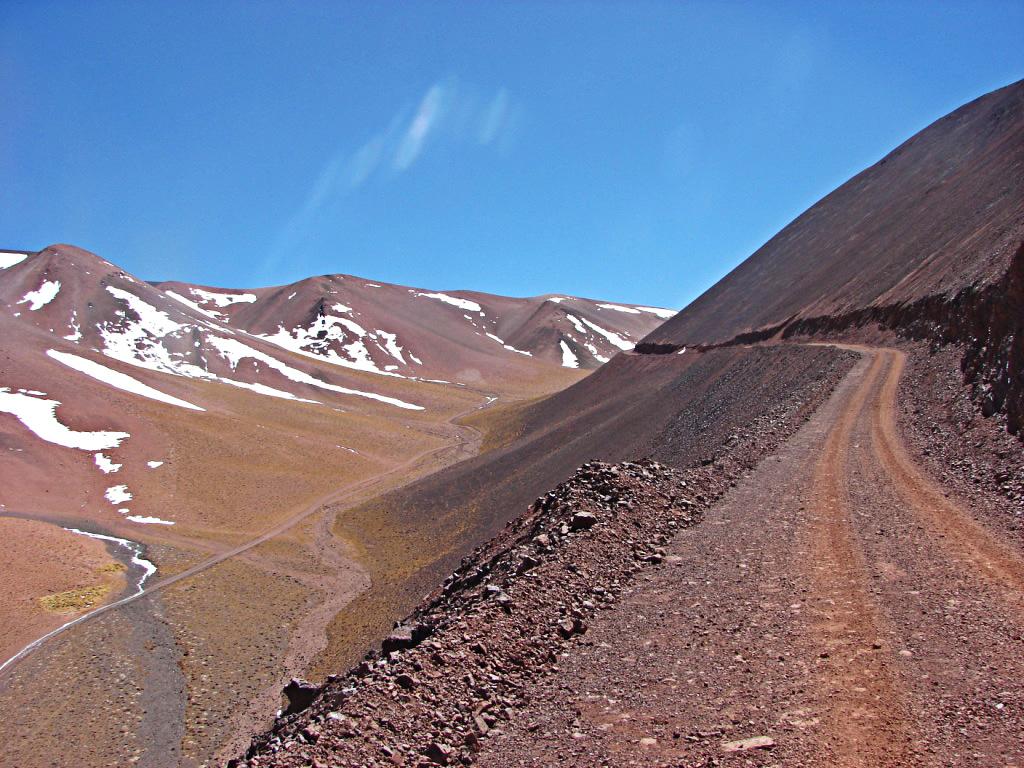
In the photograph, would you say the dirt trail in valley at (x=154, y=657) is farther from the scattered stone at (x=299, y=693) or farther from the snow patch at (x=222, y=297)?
the snow patch at (x=222, y=297)

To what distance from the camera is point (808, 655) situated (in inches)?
262

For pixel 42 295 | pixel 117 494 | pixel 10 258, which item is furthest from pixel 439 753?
pixel 10 258

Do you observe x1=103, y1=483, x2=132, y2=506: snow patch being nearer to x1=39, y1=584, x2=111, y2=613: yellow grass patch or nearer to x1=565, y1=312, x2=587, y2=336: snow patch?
x1=39, y1=584, x2=111, y2=613: yellow grass patch

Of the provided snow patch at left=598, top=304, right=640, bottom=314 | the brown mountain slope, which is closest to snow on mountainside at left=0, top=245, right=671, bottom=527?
snow patch at left=598, top=304, right=640, bottom=314

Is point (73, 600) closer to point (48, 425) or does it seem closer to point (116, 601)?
point (116, 601)

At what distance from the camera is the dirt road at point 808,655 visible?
5355 millimetres

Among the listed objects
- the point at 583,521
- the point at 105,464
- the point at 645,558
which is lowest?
the point at 645,558

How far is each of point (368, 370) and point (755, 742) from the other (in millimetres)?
98178

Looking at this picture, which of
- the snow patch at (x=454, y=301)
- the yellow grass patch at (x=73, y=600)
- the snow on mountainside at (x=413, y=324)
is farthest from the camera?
the snow patch at (x=454, y=301)

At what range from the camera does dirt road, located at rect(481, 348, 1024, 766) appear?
5.36 meters

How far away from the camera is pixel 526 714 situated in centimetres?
674

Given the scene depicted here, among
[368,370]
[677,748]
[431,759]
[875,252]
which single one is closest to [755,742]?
[677,748]

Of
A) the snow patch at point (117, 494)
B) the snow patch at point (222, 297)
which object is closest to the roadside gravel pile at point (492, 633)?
the snow patch at point (117, 494)

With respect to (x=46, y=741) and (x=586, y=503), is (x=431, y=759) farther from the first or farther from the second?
(x=46, y=741)
